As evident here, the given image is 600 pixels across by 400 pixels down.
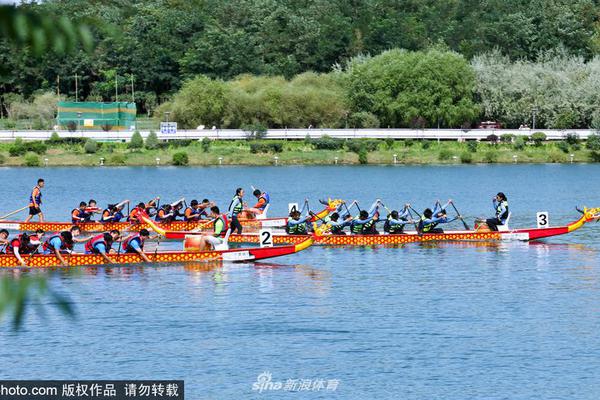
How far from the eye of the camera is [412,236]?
132 feet

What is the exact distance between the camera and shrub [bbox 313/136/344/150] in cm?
8594

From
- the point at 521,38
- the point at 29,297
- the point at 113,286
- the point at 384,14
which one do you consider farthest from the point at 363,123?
the point at 29,297

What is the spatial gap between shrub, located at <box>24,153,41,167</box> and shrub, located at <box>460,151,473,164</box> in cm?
3157

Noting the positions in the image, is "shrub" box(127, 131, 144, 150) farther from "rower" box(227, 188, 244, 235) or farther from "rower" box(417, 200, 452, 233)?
"rower" box(417, 200, 452, 233)

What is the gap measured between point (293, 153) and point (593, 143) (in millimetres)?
23016

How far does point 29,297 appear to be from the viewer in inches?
137

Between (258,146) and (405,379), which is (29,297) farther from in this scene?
(258,146)

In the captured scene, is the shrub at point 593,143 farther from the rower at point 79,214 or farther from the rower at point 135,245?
the rower at point 135,245

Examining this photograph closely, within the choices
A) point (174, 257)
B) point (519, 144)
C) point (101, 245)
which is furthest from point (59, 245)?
point (519, 144)

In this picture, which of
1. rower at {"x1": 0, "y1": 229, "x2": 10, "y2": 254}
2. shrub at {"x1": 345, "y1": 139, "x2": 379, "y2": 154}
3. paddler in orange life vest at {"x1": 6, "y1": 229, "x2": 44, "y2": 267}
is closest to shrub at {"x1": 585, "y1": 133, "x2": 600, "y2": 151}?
shrub at {"x1": 345, "y1": 139, "x2": 379, "y2": 154}

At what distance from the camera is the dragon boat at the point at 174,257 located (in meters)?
32.0

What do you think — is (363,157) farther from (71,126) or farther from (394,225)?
(394,225)

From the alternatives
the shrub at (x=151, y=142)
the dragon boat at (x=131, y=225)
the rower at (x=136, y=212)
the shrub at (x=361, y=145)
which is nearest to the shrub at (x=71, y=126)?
the shrub at (x=151, y=142)

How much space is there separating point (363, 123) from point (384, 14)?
33.1m
